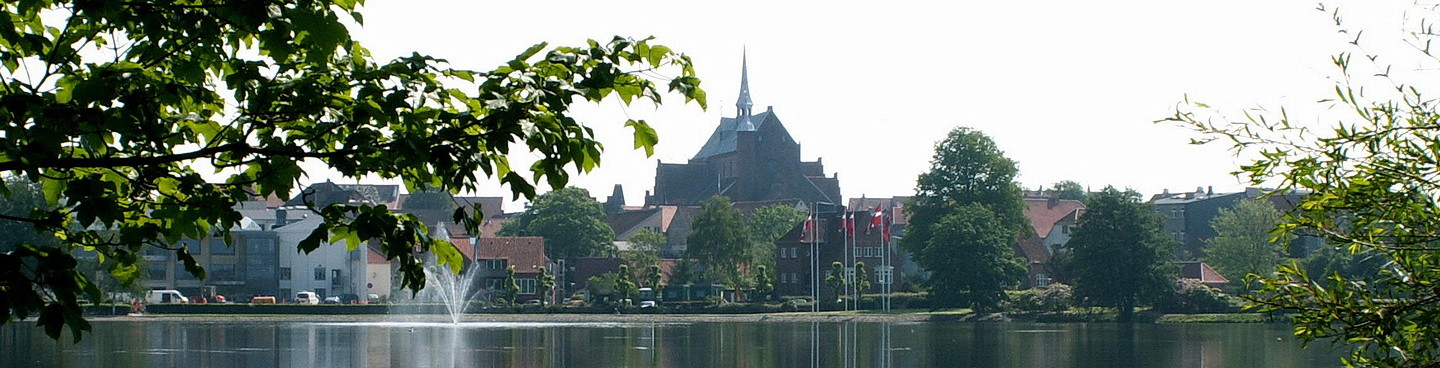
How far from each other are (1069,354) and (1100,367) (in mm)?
6472

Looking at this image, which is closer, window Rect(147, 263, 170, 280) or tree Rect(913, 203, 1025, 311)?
tree Rect(913, 203, 1025, 311)

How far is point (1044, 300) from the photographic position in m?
86.4

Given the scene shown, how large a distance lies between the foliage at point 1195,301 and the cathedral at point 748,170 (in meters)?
78.9

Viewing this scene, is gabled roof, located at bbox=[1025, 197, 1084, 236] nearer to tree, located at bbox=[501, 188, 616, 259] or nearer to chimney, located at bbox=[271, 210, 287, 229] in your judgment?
tree, located at bbox=[501, 188, 616, 259]

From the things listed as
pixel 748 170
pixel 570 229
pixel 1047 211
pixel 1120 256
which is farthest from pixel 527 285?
pixel 748 170

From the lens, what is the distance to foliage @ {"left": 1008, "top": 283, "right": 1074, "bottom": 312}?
85562 mm

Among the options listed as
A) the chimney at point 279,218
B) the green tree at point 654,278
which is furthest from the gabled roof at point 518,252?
the chimney at point 279,218

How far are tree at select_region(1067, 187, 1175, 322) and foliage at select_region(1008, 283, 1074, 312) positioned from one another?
115 centimetres

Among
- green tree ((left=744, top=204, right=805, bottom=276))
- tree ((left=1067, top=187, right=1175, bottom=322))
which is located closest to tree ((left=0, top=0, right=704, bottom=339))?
tree ((left=1067, top=187, right=1175, bottom=322))

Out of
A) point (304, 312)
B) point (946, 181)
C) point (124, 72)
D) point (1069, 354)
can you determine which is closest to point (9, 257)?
point (124, 72)

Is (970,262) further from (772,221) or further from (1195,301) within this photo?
(772,221)

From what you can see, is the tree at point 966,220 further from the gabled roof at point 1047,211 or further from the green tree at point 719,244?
the gabled roof at point 1047,211

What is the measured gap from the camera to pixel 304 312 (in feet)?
296

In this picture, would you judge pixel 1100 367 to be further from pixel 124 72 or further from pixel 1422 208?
pixel 124 72
